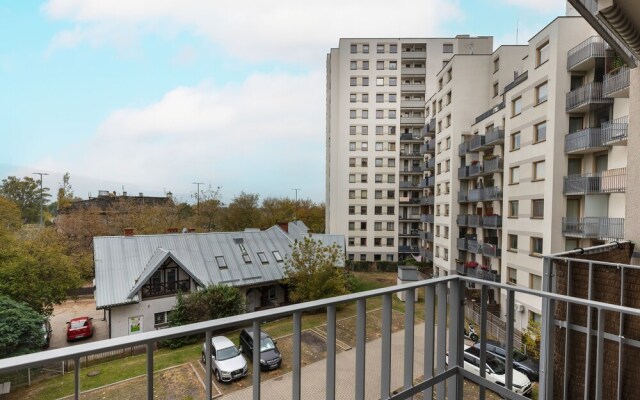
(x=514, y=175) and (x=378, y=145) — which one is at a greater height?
(x=378, y=145)

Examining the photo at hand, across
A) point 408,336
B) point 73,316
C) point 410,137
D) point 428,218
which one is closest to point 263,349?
point 408,336

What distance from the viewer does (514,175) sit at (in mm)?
15133

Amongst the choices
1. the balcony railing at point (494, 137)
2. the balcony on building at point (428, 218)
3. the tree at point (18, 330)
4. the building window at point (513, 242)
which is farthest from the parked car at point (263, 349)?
the balcony on building at point (428, 218)

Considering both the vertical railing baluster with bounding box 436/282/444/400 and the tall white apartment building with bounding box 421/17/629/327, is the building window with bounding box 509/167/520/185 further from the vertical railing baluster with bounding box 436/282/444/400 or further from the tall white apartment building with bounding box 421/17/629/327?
the vertical railing baluster with bounding box 436/282/444/400

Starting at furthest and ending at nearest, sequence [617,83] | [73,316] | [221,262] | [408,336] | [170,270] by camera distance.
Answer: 1. [73,316]
2. [221,262]
3. [170,270]
4. [617,83]
5. [408,336]

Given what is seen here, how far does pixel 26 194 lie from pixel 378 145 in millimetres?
37412

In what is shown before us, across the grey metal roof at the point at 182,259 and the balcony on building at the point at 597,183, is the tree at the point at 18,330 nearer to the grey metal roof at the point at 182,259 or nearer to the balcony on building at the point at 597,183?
the grey metal roof at the point at 182,259

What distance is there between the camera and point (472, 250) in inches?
716

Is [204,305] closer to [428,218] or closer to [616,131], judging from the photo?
[616,131]

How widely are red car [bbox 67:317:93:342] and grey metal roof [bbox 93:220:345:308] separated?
239 centimetres

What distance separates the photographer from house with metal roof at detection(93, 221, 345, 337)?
12883 mm

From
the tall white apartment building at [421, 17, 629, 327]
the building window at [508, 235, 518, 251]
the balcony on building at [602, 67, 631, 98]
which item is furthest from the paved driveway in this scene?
the balcony on building at [602, 67, 631, 98]

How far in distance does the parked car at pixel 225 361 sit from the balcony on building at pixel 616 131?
13224 millimetres

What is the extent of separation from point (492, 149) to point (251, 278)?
14.2 metres
